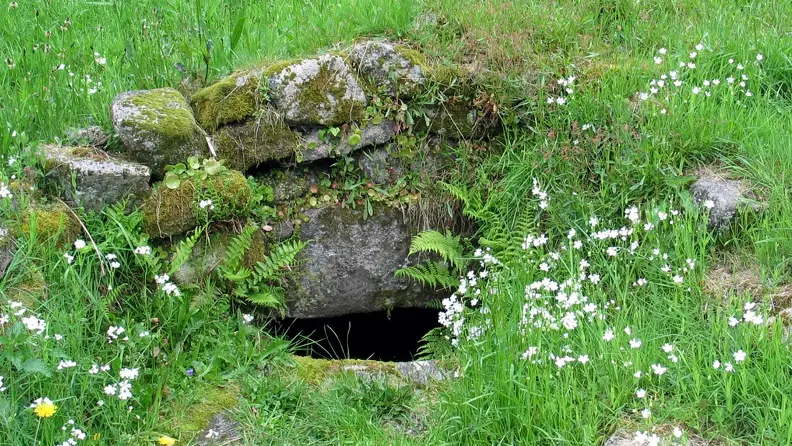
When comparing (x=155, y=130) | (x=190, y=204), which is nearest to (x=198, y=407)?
(x=190, y=204)

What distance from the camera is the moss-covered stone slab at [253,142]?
16.4ft

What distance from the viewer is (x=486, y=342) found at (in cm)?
365

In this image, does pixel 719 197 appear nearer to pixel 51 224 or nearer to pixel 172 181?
pixel 172 181

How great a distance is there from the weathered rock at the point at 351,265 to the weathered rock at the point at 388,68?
89cm

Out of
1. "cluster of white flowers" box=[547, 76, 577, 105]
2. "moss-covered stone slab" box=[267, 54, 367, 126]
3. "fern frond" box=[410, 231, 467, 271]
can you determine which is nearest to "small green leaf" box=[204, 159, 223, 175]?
"moss-covered stone slab" box=[267, 54, 367, 126]

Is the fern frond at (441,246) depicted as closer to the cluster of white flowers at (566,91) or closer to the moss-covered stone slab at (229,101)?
the cluster of white flowers at (566,91)

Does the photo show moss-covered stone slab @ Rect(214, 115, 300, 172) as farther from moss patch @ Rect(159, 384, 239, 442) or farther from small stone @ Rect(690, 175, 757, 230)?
small stone @ Rect(690, 175, 757, 230)

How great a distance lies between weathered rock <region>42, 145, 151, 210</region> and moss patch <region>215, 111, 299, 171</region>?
61cm

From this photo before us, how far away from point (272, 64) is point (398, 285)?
1.85 m

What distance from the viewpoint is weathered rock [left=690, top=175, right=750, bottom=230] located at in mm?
4297

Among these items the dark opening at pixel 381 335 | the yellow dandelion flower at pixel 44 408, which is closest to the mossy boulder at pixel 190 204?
the yellow dandelion flower at pixel 44 408

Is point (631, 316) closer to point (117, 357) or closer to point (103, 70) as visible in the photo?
point (117, 357)

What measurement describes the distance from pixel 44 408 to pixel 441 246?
265 cm

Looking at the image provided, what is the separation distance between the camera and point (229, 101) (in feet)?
16.6
